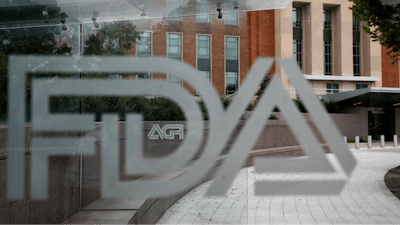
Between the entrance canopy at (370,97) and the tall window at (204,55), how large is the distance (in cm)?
862

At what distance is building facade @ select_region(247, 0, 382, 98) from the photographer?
23.1 feet

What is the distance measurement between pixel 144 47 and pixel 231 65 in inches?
61.8

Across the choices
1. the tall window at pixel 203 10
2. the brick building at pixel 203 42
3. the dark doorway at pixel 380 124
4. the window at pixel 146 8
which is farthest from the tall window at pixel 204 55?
the dark doorway at pixel 380 124

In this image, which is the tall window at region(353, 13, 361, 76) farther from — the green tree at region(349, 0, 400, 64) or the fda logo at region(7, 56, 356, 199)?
the fda logo at region(7, 56, 356, 199)

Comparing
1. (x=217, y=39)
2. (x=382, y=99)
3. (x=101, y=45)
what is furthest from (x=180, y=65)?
(x=382, y=99)

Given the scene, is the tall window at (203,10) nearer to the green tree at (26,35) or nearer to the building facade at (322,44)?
the building facade at (322,44)

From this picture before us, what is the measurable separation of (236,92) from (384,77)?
6.06 metres

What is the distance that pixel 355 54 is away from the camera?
9766 mm

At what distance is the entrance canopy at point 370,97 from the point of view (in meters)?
12.8

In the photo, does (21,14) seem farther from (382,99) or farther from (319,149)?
(382,99)

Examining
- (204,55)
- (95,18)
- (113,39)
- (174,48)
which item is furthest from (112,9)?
(204,55)

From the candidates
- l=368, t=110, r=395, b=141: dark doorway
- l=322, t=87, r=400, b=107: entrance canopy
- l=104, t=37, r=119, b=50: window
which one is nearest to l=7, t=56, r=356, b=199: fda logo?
l=104, t=37, r=119, b=50: window

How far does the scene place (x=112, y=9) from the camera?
533cm

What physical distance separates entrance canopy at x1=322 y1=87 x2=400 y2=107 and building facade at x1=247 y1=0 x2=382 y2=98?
1.40ft
